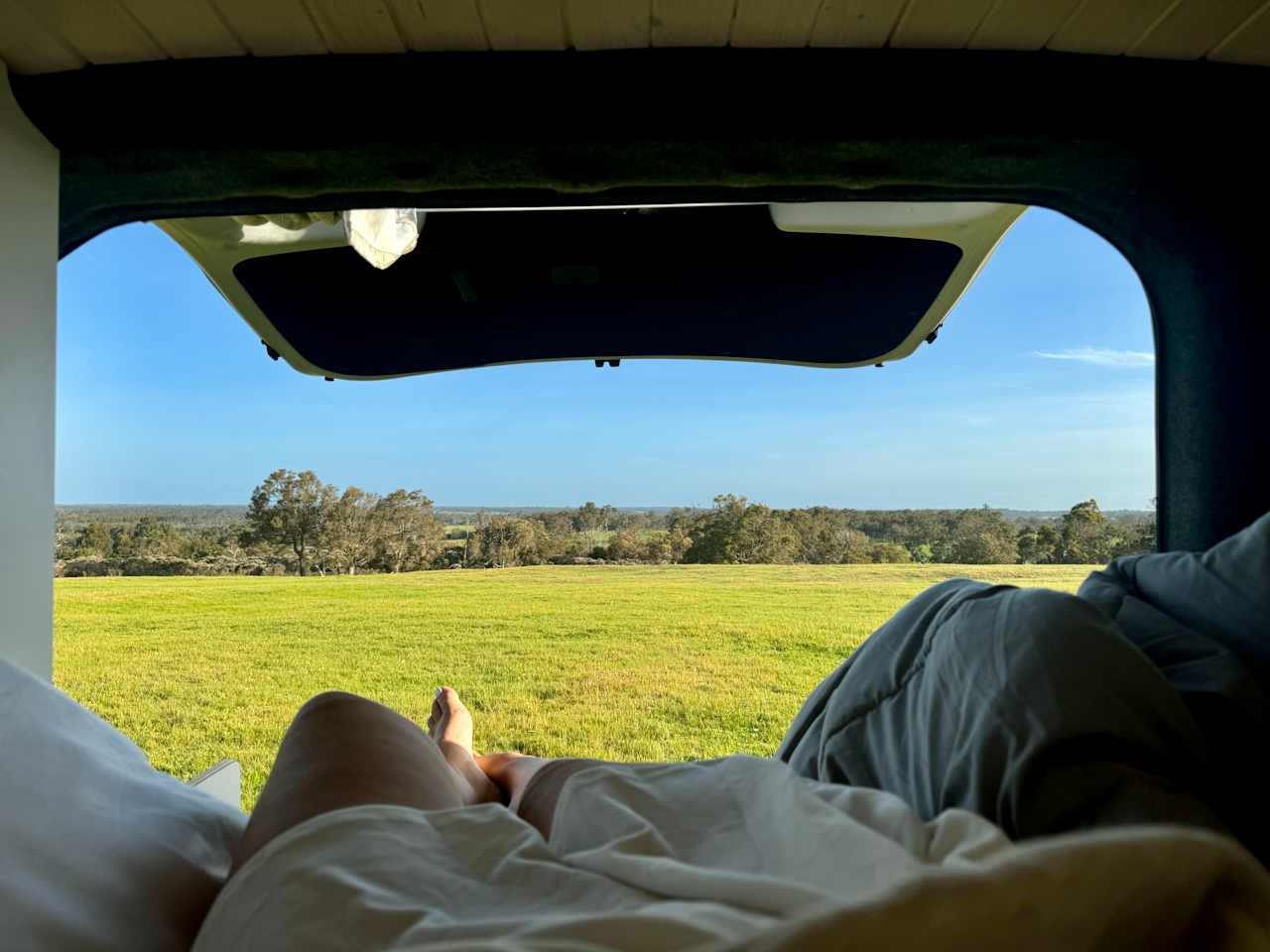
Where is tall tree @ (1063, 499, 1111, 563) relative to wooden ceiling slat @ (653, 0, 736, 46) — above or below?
below

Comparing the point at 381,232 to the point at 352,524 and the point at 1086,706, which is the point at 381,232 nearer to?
the point at 1086,706

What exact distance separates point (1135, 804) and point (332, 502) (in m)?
6.82

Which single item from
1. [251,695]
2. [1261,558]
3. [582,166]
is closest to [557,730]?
[251,695]

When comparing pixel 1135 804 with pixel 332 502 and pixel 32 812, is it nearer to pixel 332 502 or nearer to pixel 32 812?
pixel 32 812

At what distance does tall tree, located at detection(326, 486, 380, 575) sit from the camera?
21.5 ft

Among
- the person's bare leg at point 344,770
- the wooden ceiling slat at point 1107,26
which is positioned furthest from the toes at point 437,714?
the wooden ceiling slat at point 1107,26

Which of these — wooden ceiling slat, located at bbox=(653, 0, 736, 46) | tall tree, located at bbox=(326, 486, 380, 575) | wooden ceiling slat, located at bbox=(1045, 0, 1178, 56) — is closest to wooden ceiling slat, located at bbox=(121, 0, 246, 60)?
wooden ceiling slat, located at bbox=(653, 0, 736, 46)

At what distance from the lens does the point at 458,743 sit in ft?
4.05

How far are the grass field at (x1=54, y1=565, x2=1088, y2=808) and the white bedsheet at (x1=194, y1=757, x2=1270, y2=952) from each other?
442cm

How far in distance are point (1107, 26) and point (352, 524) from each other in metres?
6.52

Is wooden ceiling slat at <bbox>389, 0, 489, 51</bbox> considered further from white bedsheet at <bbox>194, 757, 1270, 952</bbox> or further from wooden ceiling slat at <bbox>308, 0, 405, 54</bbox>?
white bedsheet at <bbox>194, 757, 1270, 952</bbox>

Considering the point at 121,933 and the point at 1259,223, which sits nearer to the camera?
the point at 121,933

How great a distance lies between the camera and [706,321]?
1646mm

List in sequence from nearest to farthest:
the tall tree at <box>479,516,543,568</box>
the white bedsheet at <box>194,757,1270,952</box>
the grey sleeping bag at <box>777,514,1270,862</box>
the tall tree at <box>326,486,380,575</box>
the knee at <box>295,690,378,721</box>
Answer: the white bedsheet at <box>194,757,1270,952</box> → the grey sleeping bag at <box>777,514,1270,862</box> → the knee at <box>295,690,378,721</box> → the tall tree at <box>326,486,380,575</box> → the tall tree at <box>479,516,543,568</box>
